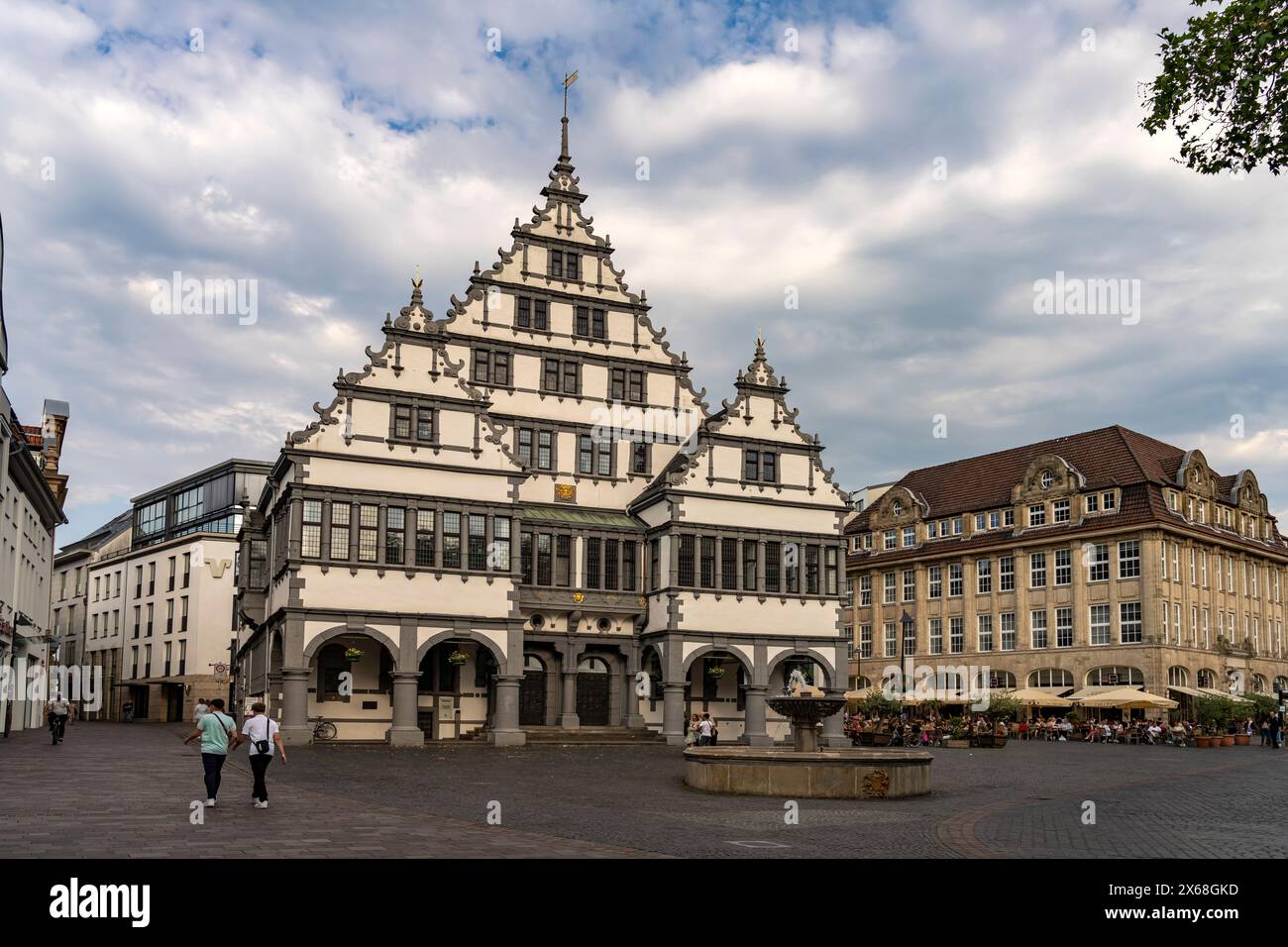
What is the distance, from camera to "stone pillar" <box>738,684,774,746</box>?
171 feet

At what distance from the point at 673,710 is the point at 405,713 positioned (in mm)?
10728

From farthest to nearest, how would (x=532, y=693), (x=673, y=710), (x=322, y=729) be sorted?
1. (x=532, y=693)
2. (x=673, y=710)
3. (x=322, y=729)

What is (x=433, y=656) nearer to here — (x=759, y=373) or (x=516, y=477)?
(x=516, y=477)

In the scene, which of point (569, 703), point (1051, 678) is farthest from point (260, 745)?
point (1051, 678)

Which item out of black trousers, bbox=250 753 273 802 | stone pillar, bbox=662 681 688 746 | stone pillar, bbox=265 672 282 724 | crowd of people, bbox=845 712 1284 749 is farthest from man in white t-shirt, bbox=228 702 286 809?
crowd of people, bbox=845 712 1284 749

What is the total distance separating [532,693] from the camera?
165ft

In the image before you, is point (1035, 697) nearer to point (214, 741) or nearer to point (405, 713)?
point (405, 713)

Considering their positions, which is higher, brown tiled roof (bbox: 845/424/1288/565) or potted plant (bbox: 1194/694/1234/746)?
brown tiled roof (bbox: 845/424/1288/565)

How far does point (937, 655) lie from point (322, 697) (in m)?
49.4

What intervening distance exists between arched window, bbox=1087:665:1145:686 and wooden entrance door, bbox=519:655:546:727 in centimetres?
3766

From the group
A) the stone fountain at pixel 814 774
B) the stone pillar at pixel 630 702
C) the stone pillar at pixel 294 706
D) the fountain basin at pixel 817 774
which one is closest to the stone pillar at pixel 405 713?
the stone pillar at pixel 294 706

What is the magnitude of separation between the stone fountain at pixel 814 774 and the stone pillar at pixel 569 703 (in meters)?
23.2

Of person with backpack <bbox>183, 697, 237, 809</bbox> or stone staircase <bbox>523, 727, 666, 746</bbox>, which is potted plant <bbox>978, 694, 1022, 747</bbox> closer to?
stone staircase <bbox>523, 727, 666, 746</bbox>

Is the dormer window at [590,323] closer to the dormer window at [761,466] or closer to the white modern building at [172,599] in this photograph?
the dormer window at [761,466]
